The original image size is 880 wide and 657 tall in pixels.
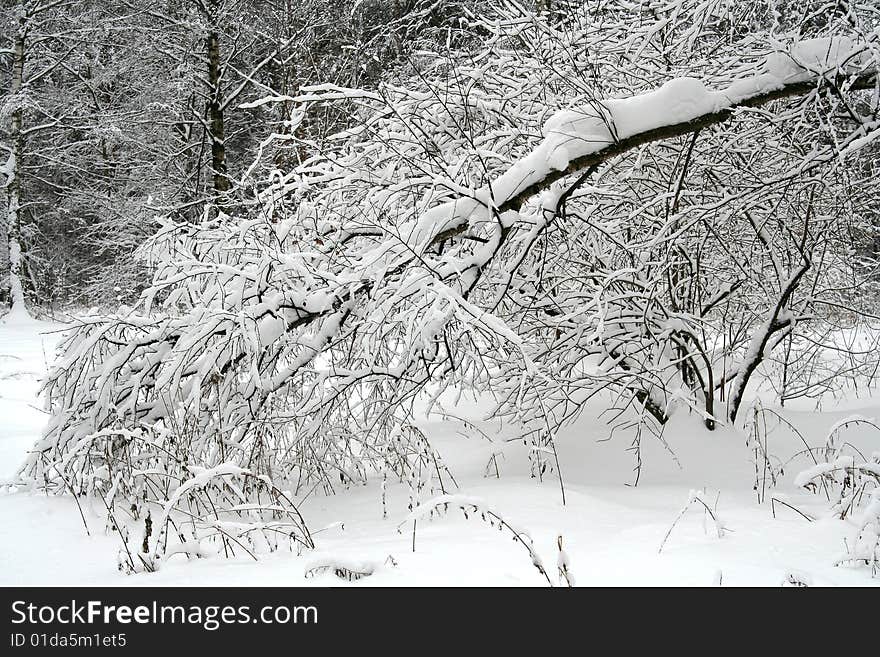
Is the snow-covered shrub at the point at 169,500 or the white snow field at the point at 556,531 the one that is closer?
the white snow field at the point at 556,531

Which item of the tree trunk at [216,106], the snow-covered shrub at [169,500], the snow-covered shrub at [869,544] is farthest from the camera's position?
the tree trunk at [216,106]

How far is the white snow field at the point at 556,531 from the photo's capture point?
91.3 inches

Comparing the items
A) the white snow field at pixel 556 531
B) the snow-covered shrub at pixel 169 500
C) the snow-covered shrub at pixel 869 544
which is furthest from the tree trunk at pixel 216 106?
the snow-covered shrub at pixel 869 544

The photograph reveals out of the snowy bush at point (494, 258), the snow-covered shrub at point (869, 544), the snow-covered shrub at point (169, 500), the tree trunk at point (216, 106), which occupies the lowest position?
the snow-covered shrub at point (869, 544)

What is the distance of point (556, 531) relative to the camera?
9.77 ft

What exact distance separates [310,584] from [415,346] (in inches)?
47.2

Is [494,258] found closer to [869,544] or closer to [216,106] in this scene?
[869,544]

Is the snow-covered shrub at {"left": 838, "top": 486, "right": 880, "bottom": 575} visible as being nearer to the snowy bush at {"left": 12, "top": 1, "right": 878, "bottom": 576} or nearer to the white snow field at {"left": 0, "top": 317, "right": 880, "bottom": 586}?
the white snow field at {"left": 0, "top": 317, "right": 880, "bottom": 586}

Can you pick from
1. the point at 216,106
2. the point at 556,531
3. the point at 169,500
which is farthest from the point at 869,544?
the point at 216,106

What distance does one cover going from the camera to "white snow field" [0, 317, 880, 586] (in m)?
2.32

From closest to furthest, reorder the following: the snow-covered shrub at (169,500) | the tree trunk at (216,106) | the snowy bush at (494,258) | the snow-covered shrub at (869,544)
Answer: the snow-covered shrub at (869,544) → the snow-covered shrub at (169,500) → the snowy bush at (494,258) → the tree trunk at (216,106)

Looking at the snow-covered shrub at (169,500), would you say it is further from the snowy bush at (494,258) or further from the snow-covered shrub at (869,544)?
the snow-covered shrub at (869,544)

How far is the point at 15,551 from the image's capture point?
2.99 m
